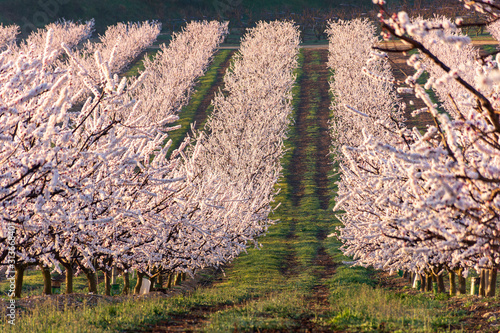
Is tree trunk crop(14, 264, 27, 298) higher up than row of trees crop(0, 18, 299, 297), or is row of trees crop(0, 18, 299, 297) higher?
row of trees crop(0, 18, 299, 297)

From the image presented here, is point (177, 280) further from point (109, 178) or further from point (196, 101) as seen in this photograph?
point (196, 101)

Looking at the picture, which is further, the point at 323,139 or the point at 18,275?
the point at 323,139

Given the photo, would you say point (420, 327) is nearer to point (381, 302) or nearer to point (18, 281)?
point (381, 302)

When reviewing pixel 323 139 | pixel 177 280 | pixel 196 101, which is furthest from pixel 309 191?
pixel 196 101

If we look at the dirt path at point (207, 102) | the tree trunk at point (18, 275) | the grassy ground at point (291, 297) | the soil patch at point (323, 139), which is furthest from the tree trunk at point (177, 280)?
the dirt path at point (207, 102)

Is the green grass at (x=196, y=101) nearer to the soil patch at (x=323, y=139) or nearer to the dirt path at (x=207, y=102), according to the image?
the dirt path at (x=207, y=102)

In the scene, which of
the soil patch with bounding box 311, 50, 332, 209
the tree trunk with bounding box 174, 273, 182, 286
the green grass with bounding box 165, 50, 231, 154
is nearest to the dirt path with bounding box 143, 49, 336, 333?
the soil patch with bounding box 311, 50, 332, 209

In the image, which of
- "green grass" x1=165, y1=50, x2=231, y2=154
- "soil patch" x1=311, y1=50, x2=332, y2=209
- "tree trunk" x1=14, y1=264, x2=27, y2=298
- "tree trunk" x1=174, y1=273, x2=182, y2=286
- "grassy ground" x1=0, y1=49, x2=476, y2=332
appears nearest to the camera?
"grassy ground" x1=0, y1=49, x2=476, y2=332

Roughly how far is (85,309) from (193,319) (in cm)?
257

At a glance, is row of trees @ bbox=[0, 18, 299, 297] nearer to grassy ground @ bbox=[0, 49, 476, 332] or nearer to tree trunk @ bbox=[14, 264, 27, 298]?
tree trunk @ bbox=[14, 264, 27, 298]

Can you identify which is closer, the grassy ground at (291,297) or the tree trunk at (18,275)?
the grassy ground at (291,297)

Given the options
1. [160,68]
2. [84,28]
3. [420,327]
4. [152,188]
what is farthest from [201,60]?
[420,327]

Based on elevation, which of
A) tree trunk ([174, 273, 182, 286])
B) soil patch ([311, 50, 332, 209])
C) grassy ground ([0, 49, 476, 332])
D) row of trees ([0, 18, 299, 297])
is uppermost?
soil patch ([311, 50, 332, 209])

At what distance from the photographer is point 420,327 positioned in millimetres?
10453
